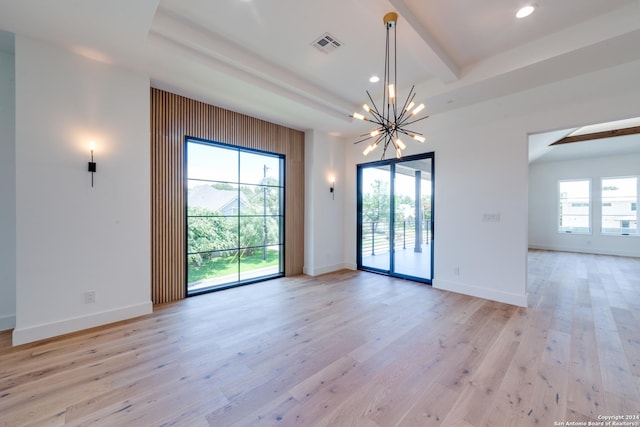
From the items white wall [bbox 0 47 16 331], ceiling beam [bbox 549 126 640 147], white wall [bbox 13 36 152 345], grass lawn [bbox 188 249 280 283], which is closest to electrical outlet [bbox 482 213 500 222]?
grass lawn [bbox 188 249 280 283]

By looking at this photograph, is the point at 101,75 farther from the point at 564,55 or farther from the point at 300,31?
the point at 564,55

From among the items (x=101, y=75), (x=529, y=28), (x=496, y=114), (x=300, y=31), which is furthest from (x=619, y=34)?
(x=101, y=75)

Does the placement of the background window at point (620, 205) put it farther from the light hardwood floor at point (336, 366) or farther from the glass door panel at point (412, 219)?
the glass door panel at point (412, 219)

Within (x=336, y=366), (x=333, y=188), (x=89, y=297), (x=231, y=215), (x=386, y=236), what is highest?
(x=333, y=188)

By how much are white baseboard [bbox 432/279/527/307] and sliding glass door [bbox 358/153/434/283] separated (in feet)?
1.04

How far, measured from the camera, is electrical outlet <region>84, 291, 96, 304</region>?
10.4 feet

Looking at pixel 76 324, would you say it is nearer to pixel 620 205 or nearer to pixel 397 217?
pixel 397 217

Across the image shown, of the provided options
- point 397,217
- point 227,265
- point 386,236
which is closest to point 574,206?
point 397,217

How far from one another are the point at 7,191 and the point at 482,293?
22.8 ft

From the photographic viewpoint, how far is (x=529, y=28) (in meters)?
2.88

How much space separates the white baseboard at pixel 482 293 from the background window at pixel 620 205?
795 centimetres

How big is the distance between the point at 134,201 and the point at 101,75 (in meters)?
1.63

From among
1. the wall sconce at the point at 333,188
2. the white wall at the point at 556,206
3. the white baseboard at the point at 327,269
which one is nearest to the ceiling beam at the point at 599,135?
the white wall at the point at 556,206

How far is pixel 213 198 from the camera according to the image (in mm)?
4672
